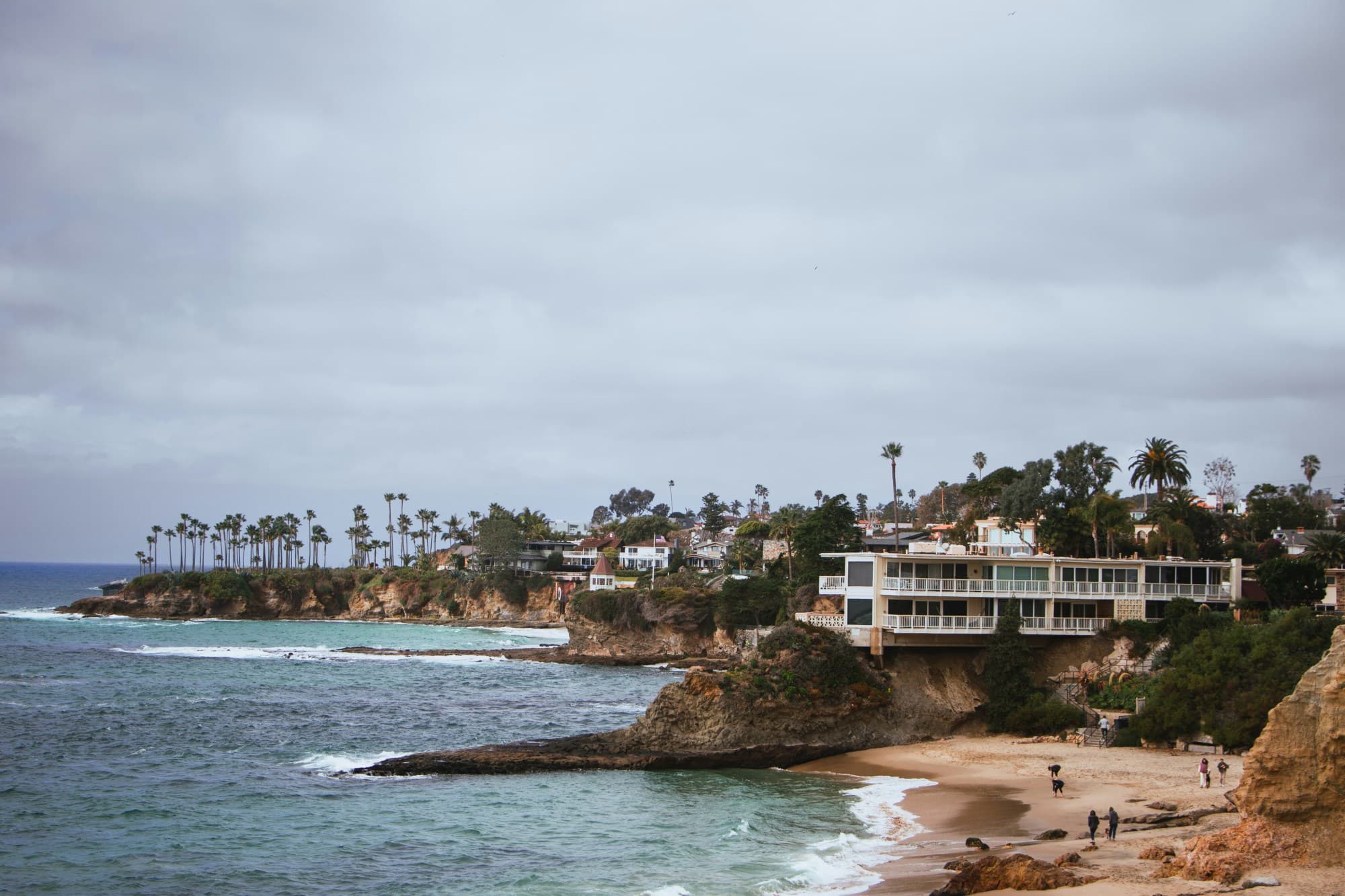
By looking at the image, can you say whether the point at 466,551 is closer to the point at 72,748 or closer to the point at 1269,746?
the point at 72,748

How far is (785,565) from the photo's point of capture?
89.4m

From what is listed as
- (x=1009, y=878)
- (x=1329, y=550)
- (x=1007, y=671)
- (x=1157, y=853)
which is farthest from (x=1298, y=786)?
(x=1329, y=550)

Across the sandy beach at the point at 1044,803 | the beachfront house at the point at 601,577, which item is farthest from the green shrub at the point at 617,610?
the sandy beach at the point at 1044,803

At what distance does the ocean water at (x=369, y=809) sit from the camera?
2652 cm

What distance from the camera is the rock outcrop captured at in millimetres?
19938

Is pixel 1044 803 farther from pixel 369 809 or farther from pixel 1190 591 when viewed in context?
pixel 1190 591

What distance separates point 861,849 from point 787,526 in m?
61.9

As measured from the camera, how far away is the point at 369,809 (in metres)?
33.1

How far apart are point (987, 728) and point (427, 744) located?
23.6 m

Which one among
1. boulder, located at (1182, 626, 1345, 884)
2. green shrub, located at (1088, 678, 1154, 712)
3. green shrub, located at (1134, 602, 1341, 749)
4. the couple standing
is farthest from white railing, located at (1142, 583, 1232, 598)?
boulder, located at (1182, 626, 1345, 884)

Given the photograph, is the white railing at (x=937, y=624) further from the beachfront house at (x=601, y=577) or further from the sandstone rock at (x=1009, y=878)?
the beachfront house at (x=601, y=577)

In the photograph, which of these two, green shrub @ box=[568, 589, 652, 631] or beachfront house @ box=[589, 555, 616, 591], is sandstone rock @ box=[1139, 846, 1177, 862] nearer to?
green shrub @ box=[568, 589, 652, 631]

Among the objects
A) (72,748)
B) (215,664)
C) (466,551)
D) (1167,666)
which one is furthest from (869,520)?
(72,748)

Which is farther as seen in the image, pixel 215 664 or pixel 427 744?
pixel 215 664
